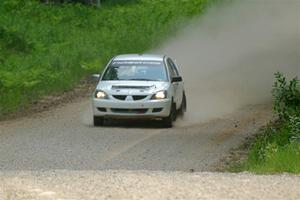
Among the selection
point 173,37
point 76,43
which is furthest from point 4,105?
point 173,37

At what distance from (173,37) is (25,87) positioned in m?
16.4

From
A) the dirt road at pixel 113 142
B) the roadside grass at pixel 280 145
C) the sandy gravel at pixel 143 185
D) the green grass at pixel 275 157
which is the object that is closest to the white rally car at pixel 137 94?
the dirt road at pixel 113 142

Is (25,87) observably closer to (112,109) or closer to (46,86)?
(46,86)

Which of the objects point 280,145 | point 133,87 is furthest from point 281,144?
point 133,87

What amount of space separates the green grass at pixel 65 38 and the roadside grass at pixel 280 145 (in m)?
7.42

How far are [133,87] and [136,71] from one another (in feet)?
3.56

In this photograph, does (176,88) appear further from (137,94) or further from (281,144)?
(281,144)

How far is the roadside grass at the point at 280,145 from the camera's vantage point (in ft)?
42.1

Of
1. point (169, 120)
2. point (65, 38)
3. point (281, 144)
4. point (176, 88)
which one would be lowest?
point (65, 38)

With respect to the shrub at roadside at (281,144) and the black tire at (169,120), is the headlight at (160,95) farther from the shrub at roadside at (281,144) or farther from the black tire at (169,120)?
the shrub at roadside at (281,144)

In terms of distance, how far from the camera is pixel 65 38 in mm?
36094

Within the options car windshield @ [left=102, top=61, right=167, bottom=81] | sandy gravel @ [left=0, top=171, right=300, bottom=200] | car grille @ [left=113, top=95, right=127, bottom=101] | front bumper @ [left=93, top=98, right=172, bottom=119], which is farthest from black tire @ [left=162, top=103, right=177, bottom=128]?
sandy gravel @ [left=0, top=171, right=300, bottom=200]

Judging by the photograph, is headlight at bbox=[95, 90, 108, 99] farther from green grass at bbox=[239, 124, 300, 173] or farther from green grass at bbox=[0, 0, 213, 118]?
green grass at bbox=[239, 124, 300, 173]

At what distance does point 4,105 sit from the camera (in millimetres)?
22812
